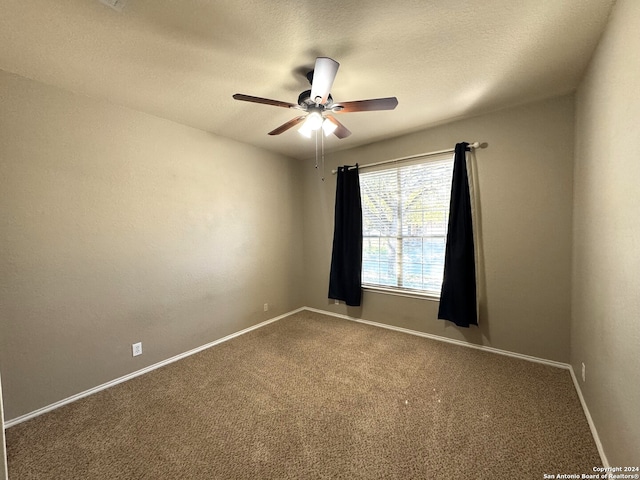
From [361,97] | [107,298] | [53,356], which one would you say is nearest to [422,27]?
[361,97]

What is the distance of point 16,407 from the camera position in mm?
1880

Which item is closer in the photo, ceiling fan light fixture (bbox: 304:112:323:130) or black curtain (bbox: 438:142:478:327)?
ceiling fan light fixture (bbox: 304:112:323:130)

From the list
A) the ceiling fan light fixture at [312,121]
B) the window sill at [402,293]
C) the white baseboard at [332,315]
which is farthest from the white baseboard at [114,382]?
the ceiling fan light fixture at [312,121]

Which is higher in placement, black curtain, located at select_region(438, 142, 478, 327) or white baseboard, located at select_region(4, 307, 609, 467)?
black curtain, located at select_region(438, 142, 478, 327)

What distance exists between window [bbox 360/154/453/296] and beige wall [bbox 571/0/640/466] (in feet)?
4.09

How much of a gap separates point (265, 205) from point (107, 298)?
2084 millimetres

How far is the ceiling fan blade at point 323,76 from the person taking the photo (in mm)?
1520

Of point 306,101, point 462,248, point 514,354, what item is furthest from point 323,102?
point 514,354

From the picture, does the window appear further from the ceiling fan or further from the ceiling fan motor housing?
the ceiling fan motor housing

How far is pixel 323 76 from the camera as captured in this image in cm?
162

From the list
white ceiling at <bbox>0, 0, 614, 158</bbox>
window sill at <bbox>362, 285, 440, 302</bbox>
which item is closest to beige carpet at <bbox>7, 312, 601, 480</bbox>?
window sill at <bbox>362, 285, 440, 302</bbox>

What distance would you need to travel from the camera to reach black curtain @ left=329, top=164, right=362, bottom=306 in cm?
366

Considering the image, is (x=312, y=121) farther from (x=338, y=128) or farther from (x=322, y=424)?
Result: (x=322, y=424)

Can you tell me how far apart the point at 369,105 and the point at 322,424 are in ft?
7.36
